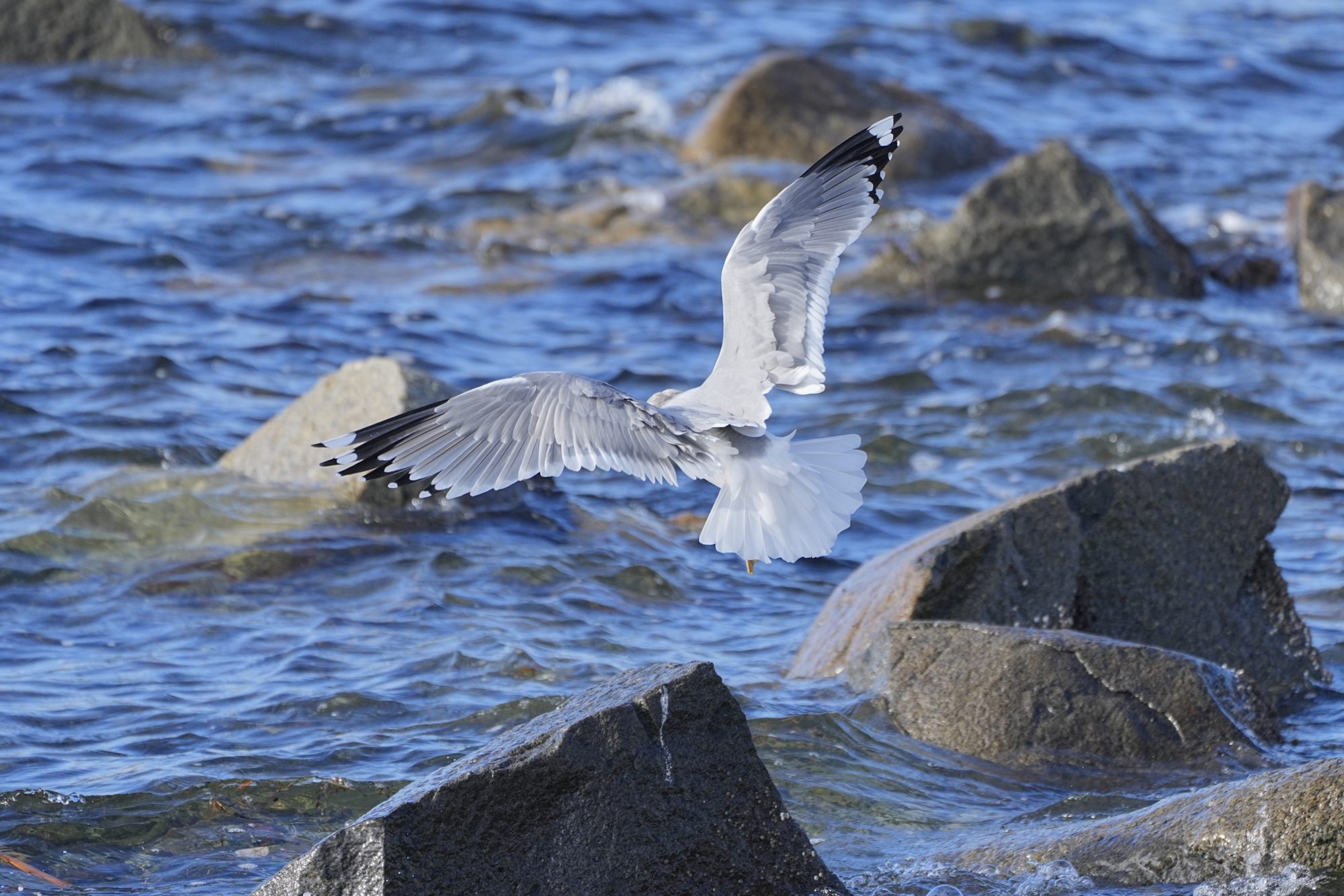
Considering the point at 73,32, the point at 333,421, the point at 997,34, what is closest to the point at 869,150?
the point at 333,421

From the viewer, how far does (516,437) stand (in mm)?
5047

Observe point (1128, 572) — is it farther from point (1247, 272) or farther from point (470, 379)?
point (1247, 272)

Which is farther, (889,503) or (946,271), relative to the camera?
(946,271)

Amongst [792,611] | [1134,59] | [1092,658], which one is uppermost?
[1134,59]

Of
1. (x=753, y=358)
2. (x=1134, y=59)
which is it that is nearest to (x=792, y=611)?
(x=753, y=358)

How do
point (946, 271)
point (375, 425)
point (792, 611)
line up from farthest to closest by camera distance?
point (946, 271)
point (792, 611)
point (375, 425)

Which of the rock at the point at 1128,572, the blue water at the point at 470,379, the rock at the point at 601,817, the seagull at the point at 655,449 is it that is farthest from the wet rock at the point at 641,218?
the rock at the point at 601,817

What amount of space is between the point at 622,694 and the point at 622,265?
7.46 m

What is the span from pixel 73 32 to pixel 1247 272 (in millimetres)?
10156

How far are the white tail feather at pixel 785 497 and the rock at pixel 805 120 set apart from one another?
789 cm

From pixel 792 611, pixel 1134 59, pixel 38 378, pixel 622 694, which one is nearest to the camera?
pixel 622 694

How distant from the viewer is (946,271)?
10945 millimetres

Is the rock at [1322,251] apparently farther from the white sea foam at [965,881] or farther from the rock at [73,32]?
the rock at [73,32]

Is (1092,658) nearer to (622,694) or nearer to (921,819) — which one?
(921,819)
